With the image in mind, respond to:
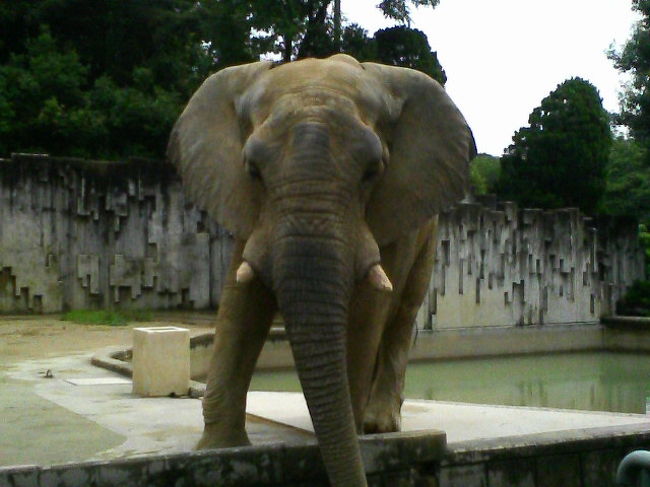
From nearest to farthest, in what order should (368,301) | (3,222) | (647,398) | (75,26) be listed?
1. (368,301)
2. (647,398)
3. (3,222)
4. (75,26)

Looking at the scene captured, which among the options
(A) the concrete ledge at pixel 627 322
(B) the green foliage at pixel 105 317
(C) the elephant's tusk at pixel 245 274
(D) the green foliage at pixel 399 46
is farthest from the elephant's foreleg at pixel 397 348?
(D) the green foliage at pixel 399 46

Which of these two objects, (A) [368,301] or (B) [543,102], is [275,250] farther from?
(B) [543,102]

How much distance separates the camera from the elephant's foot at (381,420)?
18.5 ft

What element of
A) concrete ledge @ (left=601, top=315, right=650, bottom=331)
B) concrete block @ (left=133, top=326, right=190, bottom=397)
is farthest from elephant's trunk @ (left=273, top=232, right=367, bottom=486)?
concrete ledge @ (left=601, top=315, right=650, bottom=331)

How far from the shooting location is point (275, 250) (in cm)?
412

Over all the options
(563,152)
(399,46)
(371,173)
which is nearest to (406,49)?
(399,46)

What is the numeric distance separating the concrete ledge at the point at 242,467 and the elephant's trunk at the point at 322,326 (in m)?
0.59

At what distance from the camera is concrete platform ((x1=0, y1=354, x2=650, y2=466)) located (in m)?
5.49

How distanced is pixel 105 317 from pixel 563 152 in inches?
466

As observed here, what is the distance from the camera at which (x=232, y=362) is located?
16.2ft

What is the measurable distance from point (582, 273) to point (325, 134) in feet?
63.3

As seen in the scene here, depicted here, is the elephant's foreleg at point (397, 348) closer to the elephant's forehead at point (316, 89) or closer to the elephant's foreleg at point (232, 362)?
the elephant's foreleg at point (232, 362)

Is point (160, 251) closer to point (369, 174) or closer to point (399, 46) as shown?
point (399, 46)

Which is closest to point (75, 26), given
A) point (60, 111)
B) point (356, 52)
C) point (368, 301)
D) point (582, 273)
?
point (60, 111)
